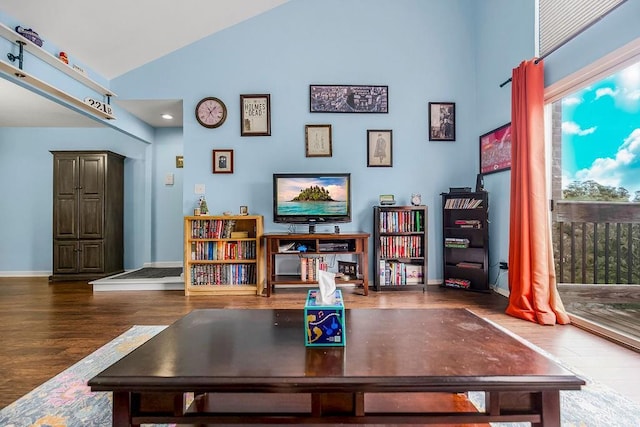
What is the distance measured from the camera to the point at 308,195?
356 centimetres

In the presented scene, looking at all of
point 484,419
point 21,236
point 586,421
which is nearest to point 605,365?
point 586,421

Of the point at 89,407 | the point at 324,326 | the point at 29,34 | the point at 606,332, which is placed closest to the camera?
the point at 324,326

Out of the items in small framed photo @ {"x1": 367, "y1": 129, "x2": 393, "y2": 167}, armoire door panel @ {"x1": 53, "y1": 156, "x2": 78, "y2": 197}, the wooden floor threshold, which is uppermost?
small framed photo @ {"x1": 367, "y1": 129, "x2": 393, "y2": 167}

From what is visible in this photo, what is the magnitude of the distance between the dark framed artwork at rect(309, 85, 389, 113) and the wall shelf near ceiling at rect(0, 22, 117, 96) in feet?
7.98

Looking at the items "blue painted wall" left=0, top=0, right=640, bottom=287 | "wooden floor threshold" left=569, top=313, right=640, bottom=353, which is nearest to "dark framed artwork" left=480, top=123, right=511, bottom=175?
"blue painted wall" left=0, top=0, right=640, bottom=287

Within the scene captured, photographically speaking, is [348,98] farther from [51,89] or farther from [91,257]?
[91,257]

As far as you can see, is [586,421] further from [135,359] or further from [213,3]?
[213,3]

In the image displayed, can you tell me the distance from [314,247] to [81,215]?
3.42 metres

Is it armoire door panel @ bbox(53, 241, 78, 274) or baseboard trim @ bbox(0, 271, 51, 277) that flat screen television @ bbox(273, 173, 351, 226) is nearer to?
armoire door panel @ bbox(53, 241, 78, 274)

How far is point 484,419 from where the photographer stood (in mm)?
860

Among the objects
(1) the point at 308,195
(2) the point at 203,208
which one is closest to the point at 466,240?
(1) the point at 308,195

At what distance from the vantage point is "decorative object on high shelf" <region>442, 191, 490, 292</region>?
11.1 feet

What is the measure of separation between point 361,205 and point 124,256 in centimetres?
386

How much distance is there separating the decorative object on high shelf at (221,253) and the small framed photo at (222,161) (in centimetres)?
65
